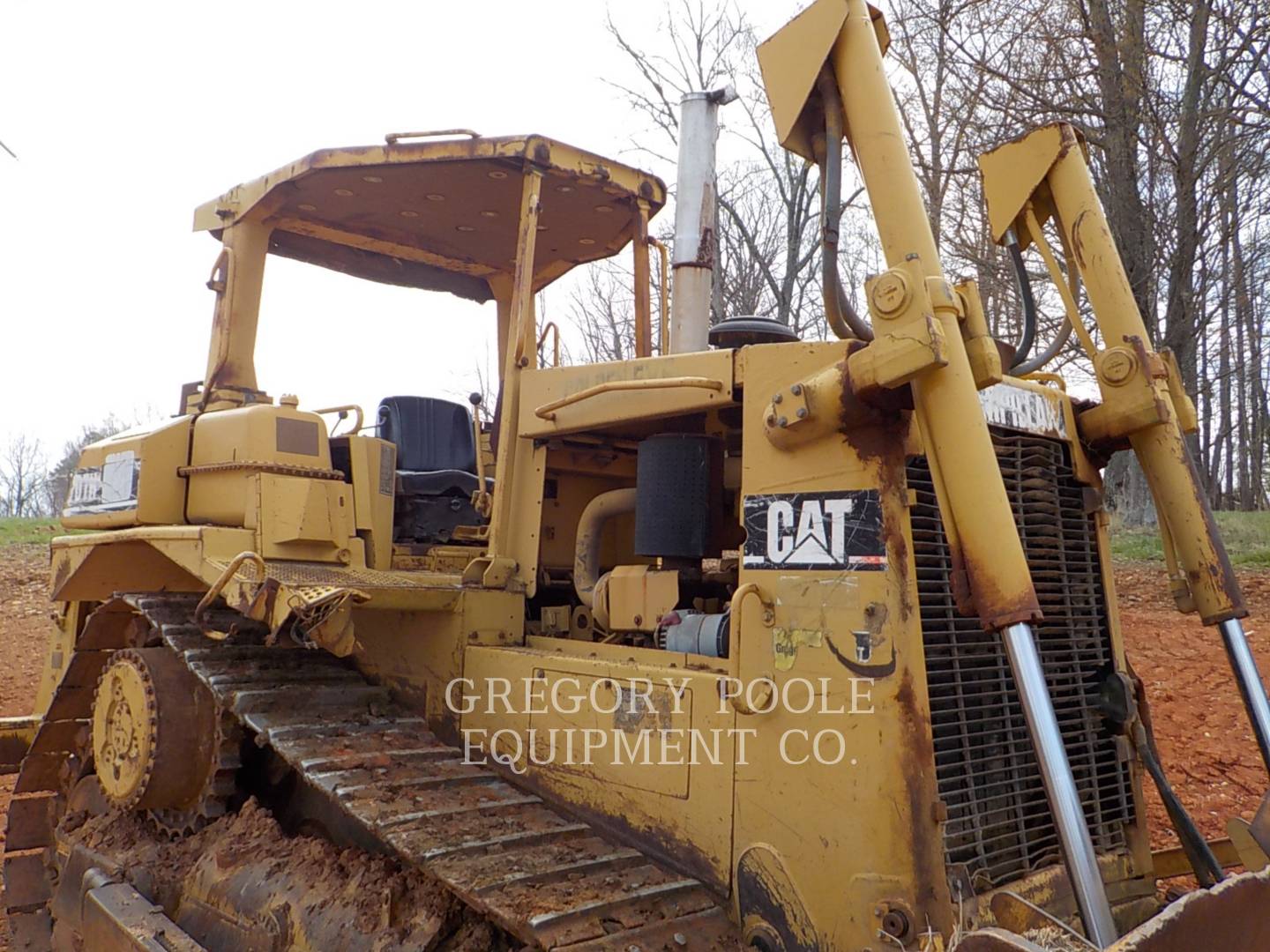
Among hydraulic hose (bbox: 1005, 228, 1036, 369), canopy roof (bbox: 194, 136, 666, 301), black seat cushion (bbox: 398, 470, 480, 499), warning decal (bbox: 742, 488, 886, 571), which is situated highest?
canopy roof (bbox: 194, 136, 666, 301)

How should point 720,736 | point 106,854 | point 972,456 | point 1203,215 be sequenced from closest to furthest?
point 972,456
point 720,736
point 106,854
point 1203,215

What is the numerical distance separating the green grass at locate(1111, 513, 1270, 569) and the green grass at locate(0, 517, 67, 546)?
15239 mm

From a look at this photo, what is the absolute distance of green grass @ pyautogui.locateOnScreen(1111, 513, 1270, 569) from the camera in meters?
11.9

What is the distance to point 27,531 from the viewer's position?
17984 millimetres

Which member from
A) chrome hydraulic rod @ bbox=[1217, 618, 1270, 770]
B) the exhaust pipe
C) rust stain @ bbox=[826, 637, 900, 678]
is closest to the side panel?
rust stain @ bbox=[826, 637, 900, 678]

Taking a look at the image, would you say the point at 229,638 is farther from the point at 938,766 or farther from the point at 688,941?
the point at 938,766

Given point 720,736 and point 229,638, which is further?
point 229,638

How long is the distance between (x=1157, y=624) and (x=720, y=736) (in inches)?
325

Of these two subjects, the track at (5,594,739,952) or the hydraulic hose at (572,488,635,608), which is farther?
the hydraulic hose at (572,488,635,608)

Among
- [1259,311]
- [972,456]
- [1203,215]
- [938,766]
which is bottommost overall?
[938,766]

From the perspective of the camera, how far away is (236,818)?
379 cm

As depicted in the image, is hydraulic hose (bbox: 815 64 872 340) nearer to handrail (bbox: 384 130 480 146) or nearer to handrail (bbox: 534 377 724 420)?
handrail (bbox: 534 377 724 420)

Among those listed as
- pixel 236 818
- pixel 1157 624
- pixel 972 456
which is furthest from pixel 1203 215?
pixel 236 818

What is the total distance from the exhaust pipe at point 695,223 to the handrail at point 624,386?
0.88 m
